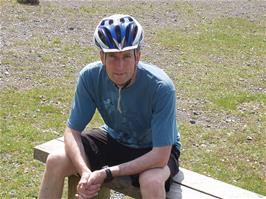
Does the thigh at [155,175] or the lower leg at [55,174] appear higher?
the thigh at [155,175]

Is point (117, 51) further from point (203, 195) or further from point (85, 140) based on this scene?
point (203, 195)

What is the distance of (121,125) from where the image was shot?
13.3 ft

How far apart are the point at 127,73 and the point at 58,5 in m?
11.7

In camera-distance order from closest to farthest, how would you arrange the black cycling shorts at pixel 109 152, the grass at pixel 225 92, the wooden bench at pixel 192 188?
the wooden bench at pixel 192 188
the black cycling shorts at pixel 109 152
the grass at pixel 225 92

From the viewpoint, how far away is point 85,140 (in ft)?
13.5

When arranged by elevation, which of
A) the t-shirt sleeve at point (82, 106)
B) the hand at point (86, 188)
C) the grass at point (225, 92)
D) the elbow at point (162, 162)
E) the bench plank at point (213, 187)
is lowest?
the grass at point (225, 92)

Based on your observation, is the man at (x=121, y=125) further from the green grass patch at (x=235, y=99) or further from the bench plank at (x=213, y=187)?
the green grass patch at (x=235, y=99)

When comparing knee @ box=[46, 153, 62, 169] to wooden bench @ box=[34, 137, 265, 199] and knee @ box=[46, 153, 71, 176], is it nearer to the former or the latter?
knee @ box=[46, 153, 71, 176]

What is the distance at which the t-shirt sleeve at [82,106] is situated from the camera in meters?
4.02

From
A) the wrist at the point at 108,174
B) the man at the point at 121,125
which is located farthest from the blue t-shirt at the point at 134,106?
the wrist at the point at 108,174

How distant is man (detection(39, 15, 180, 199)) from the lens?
369cm

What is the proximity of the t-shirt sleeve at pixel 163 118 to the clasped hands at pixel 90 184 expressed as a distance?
43 centimetres

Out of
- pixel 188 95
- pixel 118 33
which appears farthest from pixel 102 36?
pixel 188 95

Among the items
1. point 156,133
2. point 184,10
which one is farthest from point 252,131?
point 184,10
